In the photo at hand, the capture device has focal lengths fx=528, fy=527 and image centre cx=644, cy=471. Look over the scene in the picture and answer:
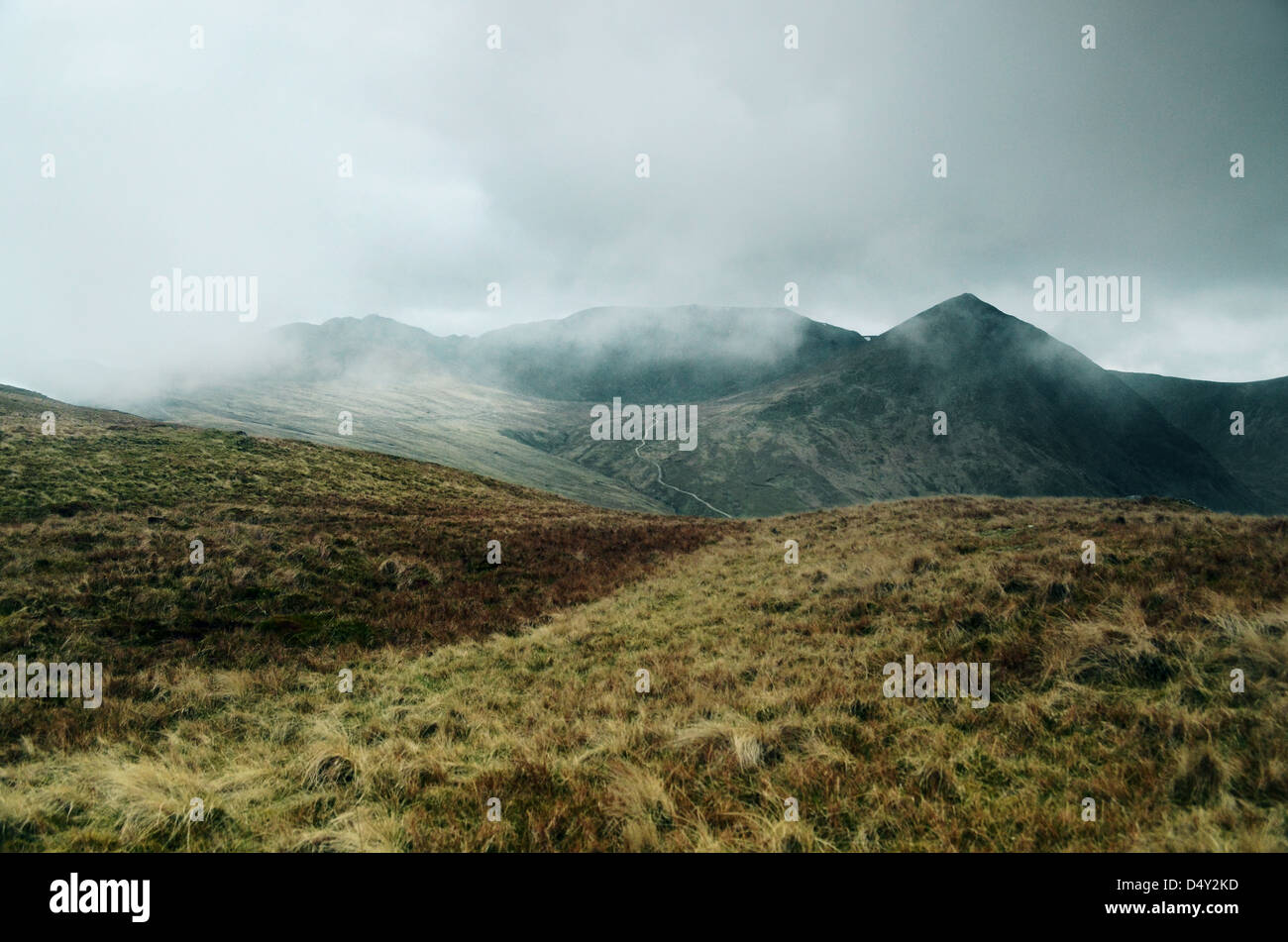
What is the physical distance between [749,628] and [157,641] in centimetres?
1302

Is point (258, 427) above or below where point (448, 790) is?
above

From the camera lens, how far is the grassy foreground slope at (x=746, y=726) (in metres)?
4.86

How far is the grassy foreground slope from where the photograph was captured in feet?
15.9

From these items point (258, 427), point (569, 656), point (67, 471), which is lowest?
point (569, 656)

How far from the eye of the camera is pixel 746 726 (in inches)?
265

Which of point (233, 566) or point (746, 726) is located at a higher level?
point (233, 566)

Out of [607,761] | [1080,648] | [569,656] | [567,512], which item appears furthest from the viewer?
[567,512]

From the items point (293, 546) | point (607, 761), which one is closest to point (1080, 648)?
point (607, 761)

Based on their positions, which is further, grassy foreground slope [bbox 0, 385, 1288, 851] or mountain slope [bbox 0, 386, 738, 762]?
mountain slope [bbox 0, 386, 738, 762]

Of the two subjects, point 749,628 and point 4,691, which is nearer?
point 4,691

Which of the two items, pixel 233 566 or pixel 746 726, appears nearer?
pixel 746 726

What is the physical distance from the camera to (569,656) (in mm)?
11469

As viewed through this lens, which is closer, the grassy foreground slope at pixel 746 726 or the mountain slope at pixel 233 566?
the grassy foreground slope at pixel 746 726
